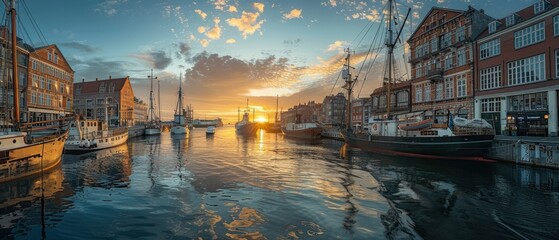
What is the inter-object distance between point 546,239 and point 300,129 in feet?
231

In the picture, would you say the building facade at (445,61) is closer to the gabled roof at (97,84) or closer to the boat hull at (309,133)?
the boat hull at (309,133)

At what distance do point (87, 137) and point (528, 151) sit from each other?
48.1m

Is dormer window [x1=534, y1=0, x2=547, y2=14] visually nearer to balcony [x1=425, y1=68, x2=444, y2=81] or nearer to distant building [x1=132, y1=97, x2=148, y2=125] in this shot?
balcony [x1=425, y1=68, x2=444, y2=81]

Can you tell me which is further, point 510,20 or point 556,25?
point 510,20

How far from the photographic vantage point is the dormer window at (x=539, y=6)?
31.7 metres

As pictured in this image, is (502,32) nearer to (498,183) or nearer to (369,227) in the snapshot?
(498,183)

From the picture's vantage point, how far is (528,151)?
25.0 metres

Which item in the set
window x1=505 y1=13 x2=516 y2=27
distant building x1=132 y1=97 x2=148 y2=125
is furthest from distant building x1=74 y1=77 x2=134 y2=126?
window x1=505 y1=13 x2=516 y2=27

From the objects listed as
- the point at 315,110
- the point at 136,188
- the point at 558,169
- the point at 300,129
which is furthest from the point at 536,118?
the point at 315,110

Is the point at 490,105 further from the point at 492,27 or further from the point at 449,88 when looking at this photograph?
the point at 492,27

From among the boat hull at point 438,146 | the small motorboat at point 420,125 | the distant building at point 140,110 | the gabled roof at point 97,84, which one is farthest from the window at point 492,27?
the distant building at point 140,110

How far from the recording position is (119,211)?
11844 millimetres

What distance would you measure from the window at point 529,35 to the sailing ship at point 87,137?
53966 millimetres

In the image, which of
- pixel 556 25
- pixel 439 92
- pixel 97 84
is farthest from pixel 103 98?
pixel 556 25
